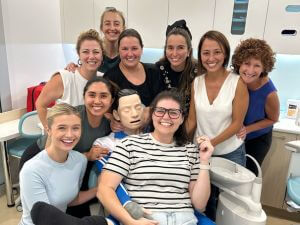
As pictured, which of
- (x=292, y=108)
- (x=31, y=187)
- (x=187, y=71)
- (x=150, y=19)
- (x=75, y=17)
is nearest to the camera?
(x=31, y=187)

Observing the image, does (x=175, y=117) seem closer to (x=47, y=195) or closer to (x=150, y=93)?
(x=150, y=93)

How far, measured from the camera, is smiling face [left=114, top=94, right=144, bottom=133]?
1605 millimetres

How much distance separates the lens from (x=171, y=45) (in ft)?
6.06

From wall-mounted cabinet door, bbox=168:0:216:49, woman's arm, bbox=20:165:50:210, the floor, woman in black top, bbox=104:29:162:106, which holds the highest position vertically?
wall-mounted cabinet door, bbox=168:0:216:49

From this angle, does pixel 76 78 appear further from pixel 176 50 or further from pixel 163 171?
pixel 163 171

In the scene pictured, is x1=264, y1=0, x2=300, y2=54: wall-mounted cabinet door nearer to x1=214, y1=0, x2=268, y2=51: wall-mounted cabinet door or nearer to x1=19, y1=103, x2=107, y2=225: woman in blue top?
x1=214, y1=0, x2=268, y2=51: wall-mounted cabinet door

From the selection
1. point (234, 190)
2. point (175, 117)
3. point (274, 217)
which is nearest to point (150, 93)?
point (175, 117)

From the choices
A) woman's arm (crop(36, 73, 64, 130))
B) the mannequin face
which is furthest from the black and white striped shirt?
woman's arm (crop(36, 73, 64, 130))

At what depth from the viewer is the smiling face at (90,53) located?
187cm

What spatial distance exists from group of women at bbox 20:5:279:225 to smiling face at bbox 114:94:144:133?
7 centimetres

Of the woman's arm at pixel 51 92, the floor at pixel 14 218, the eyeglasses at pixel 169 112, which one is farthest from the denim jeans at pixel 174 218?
the floor at pixel 14 218

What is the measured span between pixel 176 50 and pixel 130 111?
1.75 feet

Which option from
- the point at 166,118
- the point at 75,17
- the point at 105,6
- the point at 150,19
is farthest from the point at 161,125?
the point at 75,17

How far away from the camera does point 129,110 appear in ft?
5.28
